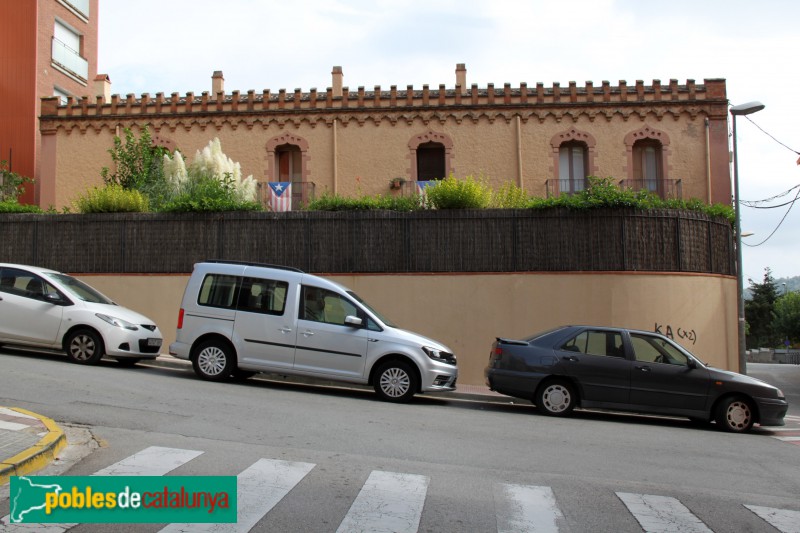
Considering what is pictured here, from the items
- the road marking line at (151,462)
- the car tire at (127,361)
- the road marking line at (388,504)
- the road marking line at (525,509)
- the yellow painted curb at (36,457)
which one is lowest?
the road marking line at (525,509)

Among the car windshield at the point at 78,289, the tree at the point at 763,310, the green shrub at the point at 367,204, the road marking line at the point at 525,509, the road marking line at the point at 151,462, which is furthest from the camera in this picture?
the tree at the point at 763,310

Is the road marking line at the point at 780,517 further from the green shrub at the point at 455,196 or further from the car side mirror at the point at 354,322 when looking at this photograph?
the green shrub at the point at 455,196

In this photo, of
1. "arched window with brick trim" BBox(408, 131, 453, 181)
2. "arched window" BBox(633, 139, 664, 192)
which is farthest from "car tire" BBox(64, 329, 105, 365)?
"arched window" BBox(633, 139, 664, 192)

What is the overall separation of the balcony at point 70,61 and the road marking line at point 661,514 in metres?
28.2

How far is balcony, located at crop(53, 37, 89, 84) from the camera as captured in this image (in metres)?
28.3

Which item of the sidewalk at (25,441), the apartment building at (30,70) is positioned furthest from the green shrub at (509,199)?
the apartment building at (30,70)

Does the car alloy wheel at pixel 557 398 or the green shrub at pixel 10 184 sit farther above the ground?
the green shrub at pixel 10 184

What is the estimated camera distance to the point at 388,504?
592 centimetres

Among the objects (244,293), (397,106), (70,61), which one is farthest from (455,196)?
(70,61)

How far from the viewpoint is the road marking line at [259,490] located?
521 centimetres

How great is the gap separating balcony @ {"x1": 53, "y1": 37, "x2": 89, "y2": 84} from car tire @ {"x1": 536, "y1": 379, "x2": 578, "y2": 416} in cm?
2473

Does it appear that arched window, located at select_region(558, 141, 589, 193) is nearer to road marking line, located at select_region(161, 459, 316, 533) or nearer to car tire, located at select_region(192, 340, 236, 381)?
car tire, located at select_region(192, 340, 236, 381)

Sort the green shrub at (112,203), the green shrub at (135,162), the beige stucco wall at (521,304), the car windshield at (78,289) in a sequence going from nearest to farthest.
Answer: the car windshield at (78,289)
the beige stucco wall at (521,304)
the green shrub at (112,203)
the green shrub at (135,162)

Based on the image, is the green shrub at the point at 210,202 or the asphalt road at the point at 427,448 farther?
the green shrub at the point at 210,202
